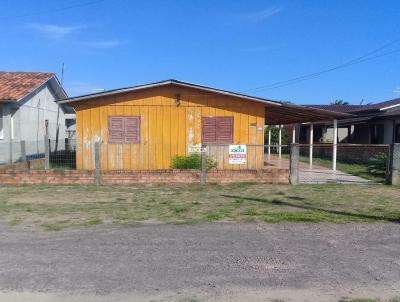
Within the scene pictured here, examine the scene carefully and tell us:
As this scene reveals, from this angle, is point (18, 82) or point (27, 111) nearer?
point (27, 111)

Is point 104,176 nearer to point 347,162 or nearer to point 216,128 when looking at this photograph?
point 216,128

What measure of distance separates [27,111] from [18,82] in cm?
143

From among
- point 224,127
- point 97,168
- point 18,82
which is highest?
point 18,82

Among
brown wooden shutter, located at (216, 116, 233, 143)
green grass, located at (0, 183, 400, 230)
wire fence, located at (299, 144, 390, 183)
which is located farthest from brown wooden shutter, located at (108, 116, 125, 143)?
wire fence, located at (299, 144, 390, 183)

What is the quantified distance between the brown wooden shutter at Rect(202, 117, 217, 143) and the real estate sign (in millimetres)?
2258

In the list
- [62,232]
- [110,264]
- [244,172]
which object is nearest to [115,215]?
[62,232]

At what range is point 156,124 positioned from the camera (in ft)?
54.3

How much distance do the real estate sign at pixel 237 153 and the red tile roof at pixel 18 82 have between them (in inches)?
358

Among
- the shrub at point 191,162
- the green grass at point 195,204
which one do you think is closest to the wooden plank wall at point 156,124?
the shrub at point 191,162

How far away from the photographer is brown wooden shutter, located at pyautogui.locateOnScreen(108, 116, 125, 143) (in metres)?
16.5

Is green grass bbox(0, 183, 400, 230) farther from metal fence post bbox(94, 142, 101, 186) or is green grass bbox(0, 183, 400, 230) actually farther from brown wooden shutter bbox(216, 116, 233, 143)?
brown wooden shutter bbox(216, 116, 233, 143)

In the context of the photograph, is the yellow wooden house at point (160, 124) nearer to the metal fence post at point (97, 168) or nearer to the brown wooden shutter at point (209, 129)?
the brown wooden shutter at point (209, 129)

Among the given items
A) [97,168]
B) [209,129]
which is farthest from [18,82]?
[97,168]

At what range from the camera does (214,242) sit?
21.9 feet
